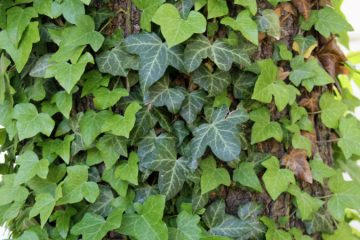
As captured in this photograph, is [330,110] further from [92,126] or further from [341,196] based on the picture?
[92,126]

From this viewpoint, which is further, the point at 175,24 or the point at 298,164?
the point at 298,164

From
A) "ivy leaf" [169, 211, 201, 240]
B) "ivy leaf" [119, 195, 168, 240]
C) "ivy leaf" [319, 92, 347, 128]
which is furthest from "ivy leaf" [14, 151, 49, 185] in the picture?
Answer: "ivy leaf" [319, 92, 347, 128]

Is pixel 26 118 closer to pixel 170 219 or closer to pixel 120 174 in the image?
pixel 120 174

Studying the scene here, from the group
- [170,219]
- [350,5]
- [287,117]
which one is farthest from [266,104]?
[350,5]

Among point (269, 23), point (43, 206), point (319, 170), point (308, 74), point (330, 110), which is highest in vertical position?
point (269, 23)

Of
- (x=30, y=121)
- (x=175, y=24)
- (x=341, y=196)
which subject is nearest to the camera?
(x=175, y=24)

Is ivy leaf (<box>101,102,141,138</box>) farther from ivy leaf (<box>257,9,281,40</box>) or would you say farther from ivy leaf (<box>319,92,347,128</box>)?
ivy leaf (<box>319,92,347,128</box>)

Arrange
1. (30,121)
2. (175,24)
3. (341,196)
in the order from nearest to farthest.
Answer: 1. (175,24)
2. (30,121)
3. (341,196)

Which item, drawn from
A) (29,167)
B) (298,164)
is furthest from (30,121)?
(298,164)
